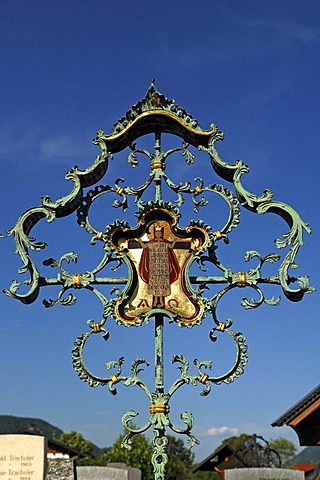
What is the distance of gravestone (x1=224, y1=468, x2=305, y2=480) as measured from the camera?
916 cm

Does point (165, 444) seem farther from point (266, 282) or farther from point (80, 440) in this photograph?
point (80, 440)

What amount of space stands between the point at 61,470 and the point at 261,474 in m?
2.93

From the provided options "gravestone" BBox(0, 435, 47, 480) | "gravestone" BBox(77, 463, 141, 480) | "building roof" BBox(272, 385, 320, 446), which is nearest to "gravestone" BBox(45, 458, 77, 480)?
"gravestone" BBox(0, 435, 47, 480)

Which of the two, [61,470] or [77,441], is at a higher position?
[77,441]

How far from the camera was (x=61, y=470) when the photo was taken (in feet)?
27.7

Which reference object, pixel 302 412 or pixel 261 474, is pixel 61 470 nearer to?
pixel 261 474

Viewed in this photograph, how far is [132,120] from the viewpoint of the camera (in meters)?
9.71

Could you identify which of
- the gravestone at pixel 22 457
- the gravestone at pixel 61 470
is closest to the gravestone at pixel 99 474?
the gravestone at pixel 61 470

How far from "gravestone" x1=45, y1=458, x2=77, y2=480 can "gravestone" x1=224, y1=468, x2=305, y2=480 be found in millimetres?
2201

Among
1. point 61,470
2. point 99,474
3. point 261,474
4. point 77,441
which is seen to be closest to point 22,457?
point 61,470

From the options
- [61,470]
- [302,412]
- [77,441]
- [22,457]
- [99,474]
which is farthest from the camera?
[77,441]

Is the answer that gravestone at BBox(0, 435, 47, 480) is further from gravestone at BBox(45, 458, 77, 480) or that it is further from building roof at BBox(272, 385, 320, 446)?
building roof at BBox(272, 385, 320, 446)

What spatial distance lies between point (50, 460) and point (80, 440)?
149ft

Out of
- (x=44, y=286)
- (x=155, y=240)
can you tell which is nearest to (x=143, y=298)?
(x=155, y=240)
